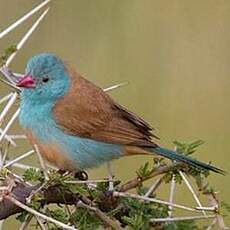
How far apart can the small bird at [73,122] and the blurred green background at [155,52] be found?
8.08ft

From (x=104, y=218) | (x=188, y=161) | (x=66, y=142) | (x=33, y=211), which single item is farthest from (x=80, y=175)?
(x=33, y=211)

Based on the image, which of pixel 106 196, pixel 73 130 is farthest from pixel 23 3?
pixel 106 196

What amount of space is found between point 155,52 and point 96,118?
10.6ft

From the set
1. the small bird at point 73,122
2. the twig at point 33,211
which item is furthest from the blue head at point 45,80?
the twig at point 33,211

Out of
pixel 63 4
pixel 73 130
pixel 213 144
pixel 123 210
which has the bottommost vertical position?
pixel 123 210

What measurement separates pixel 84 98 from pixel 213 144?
2.69 meters

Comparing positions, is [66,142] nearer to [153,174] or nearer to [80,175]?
[80,175]

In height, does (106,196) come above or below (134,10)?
below

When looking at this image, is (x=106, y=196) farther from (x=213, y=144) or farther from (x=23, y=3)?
(x=23, y=3)

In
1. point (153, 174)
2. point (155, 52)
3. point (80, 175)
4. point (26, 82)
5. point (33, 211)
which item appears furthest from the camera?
point (155, 52)

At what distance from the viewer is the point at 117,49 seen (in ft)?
22.2

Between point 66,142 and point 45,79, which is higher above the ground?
point 45,79

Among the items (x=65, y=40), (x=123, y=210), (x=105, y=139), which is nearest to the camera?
(x=123, y=210)

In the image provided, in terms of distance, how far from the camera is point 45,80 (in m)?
3.68
